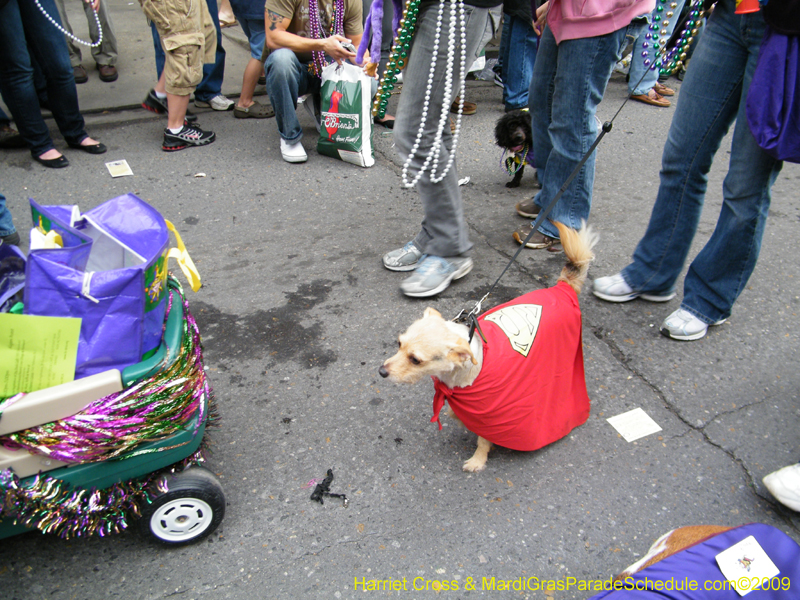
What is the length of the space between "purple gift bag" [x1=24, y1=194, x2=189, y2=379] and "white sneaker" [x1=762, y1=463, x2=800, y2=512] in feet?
6.81

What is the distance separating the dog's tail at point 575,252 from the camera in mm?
2045

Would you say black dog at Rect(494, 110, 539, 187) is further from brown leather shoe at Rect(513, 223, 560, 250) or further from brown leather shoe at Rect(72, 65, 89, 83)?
brown leather shoe at Rect(72, 65, 89, 83)

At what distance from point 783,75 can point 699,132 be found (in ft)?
1.46

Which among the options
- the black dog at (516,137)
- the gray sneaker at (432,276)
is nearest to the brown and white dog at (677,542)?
the gray sneaker at (432,276)

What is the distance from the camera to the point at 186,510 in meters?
1.65

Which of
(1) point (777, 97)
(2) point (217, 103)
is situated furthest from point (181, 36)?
(1) point (777, 97)

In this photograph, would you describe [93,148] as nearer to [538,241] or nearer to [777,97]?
[538,241]

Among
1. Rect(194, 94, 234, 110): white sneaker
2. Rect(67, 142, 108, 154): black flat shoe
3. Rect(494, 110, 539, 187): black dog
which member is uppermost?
Rect(494, 110, 539, 187): black dog

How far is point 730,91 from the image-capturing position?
2.19m

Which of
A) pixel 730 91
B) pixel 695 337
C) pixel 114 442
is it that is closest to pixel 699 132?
pixel 730 91

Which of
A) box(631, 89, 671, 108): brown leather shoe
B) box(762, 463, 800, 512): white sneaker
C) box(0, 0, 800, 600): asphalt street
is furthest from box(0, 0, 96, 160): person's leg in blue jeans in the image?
box(631, 89, 671, 108): brown leather shoe

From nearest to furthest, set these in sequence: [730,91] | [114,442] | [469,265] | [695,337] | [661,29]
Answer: [114,442]
[730,91]
[661,29]
[695,337]
[469,265]

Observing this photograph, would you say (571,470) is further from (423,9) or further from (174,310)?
(423,9)

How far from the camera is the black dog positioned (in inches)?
145
